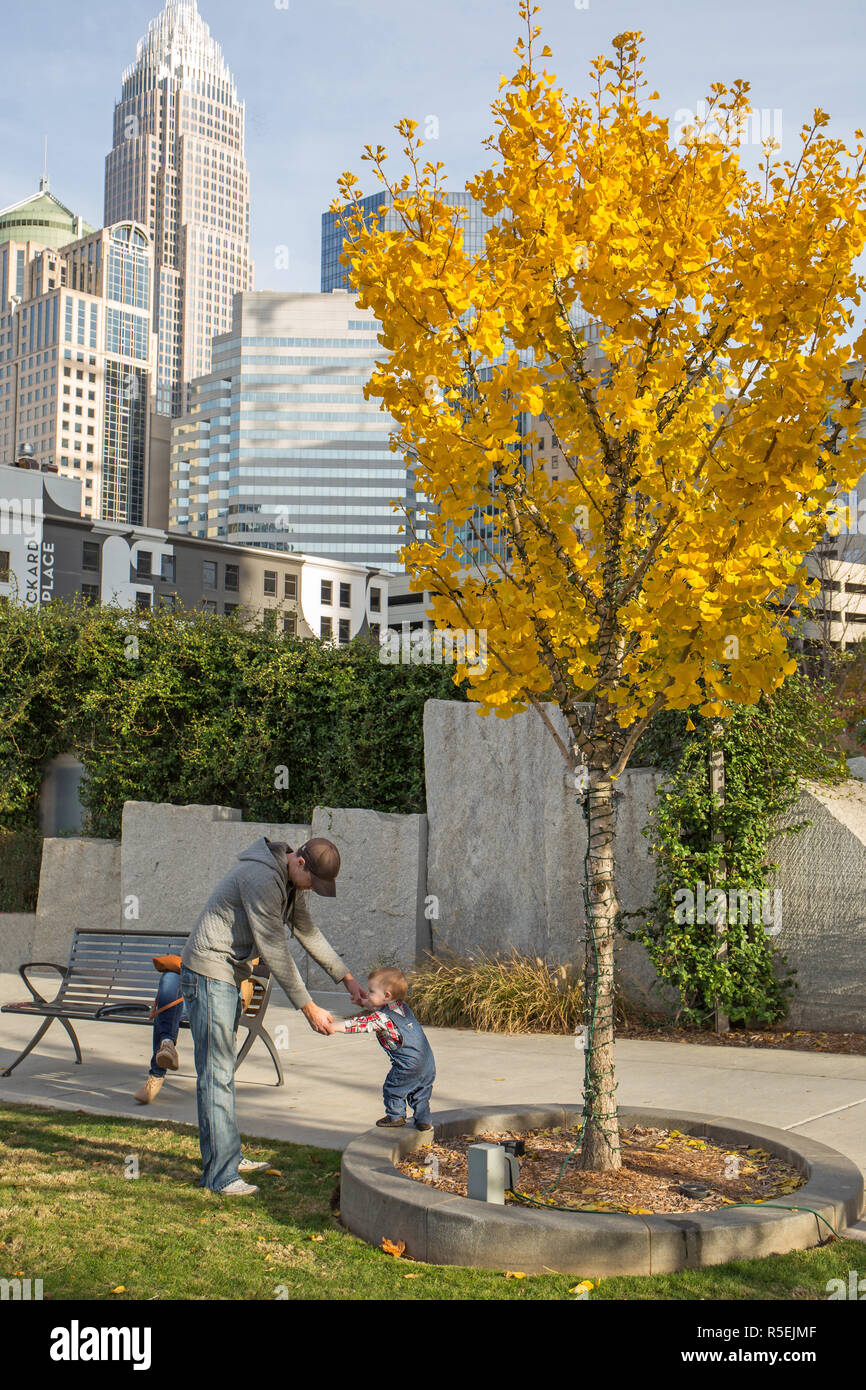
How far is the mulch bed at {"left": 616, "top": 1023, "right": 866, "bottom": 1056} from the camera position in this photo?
8047 millimetres

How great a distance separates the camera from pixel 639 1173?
4914mm

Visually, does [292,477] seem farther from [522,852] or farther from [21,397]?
[522,852]

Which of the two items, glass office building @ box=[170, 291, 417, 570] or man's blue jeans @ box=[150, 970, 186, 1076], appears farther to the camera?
glass office building @ box=[170, 291, 417, 570]

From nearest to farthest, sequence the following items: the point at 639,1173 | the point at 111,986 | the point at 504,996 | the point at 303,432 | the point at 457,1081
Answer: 1. the point at 639,1173
2. the point at 457,1081
3. the point at 111,986
4. the point at 504,996
5. the point at 303,432

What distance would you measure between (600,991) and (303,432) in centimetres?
15584

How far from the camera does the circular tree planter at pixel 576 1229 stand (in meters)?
4.07

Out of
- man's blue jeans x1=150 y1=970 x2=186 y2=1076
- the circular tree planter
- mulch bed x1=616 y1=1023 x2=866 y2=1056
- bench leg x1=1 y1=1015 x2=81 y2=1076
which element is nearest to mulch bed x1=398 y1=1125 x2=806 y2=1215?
the circular tree planter

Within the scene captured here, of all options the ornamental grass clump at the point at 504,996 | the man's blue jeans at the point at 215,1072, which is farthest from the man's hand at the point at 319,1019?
the ornamental grass clump at the point at 504,996

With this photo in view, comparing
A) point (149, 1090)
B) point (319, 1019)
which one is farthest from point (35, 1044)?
point (319, 1019)

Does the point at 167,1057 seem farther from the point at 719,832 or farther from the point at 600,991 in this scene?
the point at 719,832

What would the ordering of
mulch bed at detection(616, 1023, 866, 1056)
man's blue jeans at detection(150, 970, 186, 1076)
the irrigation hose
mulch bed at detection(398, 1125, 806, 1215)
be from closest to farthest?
1. the irrigation hose
2. mulch bed at detection(398, 1125, 806, 1215)
3. man's blue jeans at detection(150, 970, 186, 1076)
4. mulch bed at detection(616, 1023, 866, 1056)

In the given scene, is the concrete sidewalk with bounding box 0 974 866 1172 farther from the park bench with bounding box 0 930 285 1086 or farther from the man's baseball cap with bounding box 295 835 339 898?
the man's baseball cap with bounding box 295 835 339 898

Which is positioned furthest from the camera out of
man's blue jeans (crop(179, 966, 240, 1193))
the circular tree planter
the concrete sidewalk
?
the concrete sidewalk
